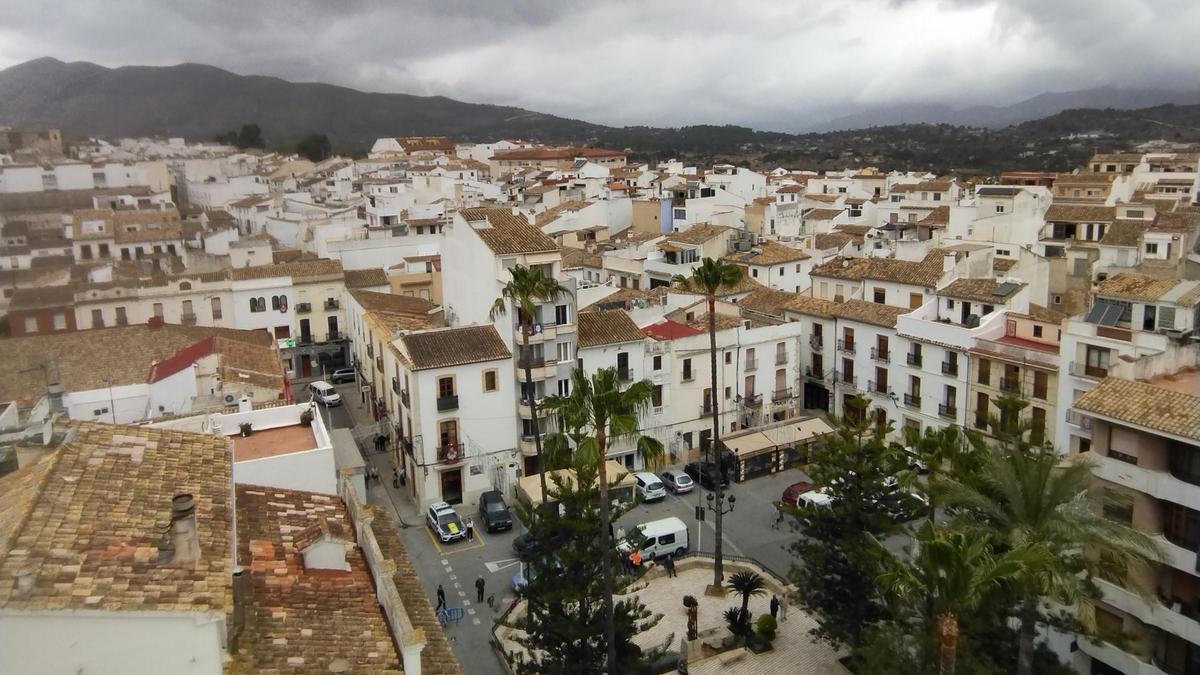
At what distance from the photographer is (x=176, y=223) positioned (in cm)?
3850

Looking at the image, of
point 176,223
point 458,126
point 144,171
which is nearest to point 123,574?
point 144,171

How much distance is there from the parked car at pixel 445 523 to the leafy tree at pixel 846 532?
1250cm

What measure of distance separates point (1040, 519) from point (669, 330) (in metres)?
21.8

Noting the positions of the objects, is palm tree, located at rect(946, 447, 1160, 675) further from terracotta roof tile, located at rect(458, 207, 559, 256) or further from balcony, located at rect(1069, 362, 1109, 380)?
terracotta roof tile, located at rect(458, 207, 559, 256)

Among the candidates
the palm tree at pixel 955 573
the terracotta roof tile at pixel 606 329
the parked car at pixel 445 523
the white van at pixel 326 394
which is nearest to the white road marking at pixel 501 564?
the parked car at pixel 445 523

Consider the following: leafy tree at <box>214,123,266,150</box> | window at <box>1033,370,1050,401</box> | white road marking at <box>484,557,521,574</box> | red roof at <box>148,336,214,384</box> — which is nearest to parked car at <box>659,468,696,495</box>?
white road marking at <box>484,557,521,574</box>

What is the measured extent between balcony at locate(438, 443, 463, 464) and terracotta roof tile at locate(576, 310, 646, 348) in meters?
6.20

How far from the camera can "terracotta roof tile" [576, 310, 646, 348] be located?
34.8 metres

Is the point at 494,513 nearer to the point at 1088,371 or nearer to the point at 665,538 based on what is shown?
the point at 665,538

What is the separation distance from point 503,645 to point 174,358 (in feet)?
47.7

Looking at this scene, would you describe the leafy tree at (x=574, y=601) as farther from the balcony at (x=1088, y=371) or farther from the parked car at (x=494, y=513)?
the balcony at (x=1088, y=371)

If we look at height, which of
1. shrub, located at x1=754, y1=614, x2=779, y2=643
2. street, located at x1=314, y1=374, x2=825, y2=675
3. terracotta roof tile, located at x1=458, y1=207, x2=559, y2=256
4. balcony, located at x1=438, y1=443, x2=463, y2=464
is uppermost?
terracotta roof tile, located at x1=458, y1=207, x2=559, y2=256

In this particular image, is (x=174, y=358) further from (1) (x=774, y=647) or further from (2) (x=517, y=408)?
(1) (x=774, y=647)

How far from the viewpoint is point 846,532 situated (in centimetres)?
2173
